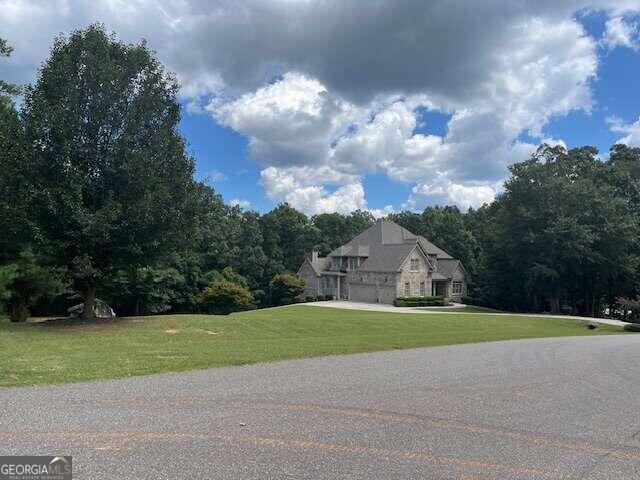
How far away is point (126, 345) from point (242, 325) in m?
7.19

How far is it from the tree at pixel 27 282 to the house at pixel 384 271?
33938 mm

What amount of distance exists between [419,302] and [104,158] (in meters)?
36.5

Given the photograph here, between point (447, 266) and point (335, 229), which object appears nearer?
point (447, 266)

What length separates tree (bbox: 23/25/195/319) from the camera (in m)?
17.2

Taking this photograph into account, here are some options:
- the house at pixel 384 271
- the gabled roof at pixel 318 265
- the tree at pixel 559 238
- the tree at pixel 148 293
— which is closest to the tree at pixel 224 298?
the tree at pixel 148 293

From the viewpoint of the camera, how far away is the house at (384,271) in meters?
52.8

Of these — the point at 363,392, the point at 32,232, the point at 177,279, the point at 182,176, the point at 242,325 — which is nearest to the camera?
the point at 363,392

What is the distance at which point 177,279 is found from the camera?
50281 mm

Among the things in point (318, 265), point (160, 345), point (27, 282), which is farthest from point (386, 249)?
point (160, 345)

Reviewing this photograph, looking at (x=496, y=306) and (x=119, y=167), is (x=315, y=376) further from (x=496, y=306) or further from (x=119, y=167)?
(x=496, y=306)

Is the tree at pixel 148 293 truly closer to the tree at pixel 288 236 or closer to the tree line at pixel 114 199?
the tree line at pixel 114 199

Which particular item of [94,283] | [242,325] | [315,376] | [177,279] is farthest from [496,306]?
[315,376]

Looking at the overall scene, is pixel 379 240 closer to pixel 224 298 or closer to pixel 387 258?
pixel 387 258

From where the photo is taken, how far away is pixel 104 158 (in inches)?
717
